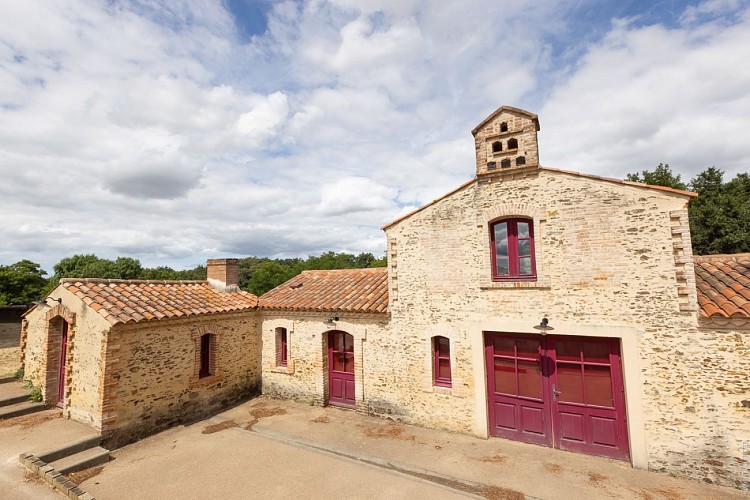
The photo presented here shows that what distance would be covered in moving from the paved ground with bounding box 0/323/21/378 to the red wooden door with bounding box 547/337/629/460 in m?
18.7

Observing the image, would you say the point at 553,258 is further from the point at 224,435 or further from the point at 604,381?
the point at 224,435

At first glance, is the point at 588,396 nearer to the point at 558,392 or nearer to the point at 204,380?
the point at 558,392

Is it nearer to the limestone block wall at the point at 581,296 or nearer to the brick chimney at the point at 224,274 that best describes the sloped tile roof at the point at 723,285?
the limestone block wall at the point at 581,296

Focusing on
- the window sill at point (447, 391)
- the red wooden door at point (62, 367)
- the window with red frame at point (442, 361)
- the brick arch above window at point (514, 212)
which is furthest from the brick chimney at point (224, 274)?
the brick arch above window at point (514, 212)

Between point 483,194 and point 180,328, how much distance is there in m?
9.59

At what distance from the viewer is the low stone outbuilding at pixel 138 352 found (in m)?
8.73

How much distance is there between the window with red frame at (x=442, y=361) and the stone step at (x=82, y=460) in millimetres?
8306

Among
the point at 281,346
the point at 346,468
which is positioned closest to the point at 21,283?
the point at 281,346

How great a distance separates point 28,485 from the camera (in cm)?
Result: 675

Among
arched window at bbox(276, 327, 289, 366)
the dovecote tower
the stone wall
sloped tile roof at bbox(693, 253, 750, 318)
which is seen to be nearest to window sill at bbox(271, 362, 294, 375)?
the stone wall

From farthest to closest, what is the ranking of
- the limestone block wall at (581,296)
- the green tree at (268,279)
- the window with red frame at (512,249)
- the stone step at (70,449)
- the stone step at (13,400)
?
the green tree at (268,279)
the stone step at (13,400)
the window with red frame at (512,249)
the stone step at (70,449)
the limestone block wall at (581,296)

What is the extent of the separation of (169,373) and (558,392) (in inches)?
411

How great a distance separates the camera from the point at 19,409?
996 cm

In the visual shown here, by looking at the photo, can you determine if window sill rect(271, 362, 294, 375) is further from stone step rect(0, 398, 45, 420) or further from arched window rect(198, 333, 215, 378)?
stone step rect(0, 398, 45, 420)
